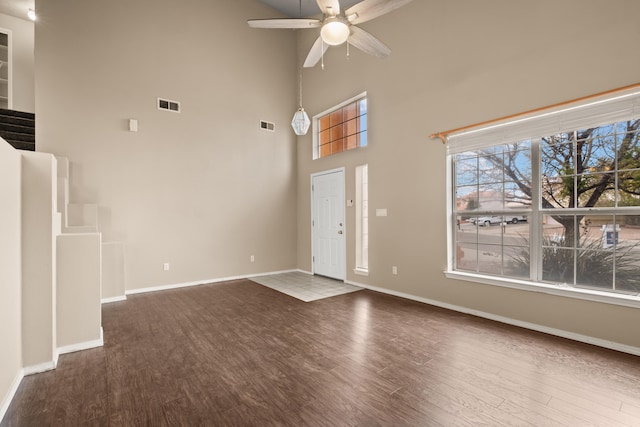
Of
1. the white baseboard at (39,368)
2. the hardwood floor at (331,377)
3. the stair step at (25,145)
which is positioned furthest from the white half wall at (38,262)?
the stair step at (25,145)

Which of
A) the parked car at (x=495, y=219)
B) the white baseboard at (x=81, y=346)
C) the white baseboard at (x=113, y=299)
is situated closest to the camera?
the white baseboard at (x=81, y=346)

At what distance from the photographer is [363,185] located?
17.1 feet

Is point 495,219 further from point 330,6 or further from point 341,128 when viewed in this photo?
point 341,128

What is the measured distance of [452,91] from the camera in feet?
12.3

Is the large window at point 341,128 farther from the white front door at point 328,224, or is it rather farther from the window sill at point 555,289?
the window sill at point 555,289

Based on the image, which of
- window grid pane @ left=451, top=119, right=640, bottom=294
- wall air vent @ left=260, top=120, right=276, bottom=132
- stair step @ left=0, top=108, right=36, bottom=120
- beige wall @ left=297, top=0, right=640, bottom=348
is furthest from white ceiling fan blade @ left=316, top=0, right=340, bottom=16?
stair step @ left=0, top=108, right=36, bottom=120

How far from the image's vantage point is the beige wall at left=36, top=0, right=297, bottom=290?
429 cm

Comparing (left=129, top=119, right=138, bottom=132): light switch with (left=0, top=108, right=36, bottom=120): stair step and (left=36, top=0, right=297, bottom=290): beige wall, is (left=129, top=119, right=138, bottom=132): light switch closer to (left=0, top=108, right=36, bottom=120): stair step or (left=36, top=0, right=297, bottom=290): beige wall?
(left=36, top=0, right=297, bottom=290): beige wall

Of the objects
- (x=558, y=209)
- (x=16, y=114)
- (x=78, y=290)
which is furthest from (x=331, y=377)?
(x=16, y=114)

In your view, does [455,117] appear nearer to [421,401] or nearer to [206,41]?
[421,401]

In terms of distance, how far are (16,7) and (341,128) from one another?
16.8 ft

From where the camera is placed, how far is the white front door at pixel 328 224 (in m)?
5.46

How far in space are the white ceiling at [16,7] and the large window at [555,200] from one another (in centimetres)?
615

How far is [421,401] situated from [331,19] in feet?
9.52
